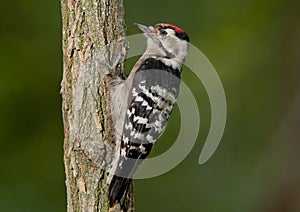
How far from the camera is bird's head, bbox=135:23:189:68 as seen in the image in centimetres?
441

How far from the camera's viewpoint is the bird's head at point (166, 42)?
441 centimetres

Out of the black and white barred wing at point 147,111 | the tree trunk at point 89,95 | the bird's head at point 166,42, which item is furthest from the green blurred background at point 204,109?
the tree trunk at point 89,95

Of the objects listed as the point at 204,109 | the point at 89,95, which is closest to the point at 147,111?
the point at 89,95

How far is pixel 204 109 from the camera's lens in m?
7.73

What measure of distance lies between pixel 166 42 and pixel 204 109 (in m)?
3.36

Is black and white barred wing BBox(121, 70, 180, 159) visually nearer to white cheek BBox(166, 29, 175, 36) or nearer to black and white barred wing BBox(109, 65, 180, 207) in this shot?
black and white barred wing BBox(109, 65, 180, 207)

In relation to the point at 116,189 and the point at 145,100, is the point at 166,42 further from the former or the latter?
the point at 116,189

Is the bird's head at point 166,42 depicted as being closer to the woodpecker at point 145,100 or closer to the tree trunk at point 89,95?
the woodpecker at point 145,100

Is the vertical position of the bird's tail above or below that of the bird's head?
below

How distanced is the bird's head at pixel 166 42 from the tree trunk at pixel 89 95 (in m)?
0.46

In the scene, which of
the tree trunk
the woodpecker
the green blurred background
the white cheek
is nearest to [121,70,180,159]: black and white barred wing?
the woodpecker

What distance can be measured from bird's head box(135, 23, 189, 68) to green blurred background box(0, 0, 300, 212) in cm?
269

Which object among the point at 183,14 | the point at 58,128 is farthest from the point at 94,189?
the point at 183,14

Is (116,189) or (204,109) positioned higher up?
(116,189)
